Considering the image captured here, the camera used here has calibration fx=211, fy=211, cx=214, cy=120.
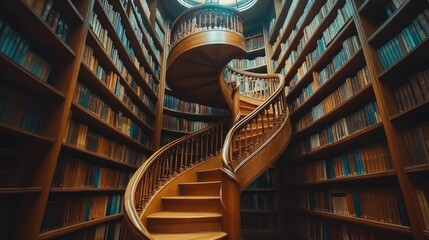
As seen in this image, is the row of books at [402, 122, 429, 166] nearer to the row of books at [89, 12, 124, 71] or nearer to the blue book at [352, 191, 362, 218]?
the blue book at [352, 191, 362, 218]

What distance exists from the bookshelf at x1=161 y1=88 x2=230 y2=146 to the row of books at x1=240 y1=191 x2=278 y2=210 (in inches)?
57.3

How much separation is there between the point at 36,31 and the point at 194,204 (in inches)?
76.1

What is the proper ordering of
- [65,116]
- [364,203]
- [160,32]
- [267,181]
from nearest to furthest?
[65,116] → [364,203] → [267,181] → [160,32]

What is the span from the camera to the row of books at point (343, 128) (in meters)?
1.63

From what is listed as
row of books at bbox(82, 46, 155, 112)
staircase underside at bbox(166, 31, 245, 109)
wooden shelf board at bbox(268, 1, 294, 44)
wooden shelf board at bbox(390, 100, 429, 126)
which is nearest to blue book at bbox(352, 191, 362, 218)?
wooden shelf board at bbox(390, 100, 429, 126)

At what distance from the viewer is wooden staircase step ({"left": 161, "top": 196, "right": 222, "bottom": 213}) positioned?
2129mm

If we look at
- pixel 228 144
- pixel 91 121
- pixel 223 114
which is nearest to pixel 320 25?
pixel 228 144

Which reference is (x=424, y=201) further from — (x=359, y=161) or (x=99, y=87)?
(x=99, y=87)

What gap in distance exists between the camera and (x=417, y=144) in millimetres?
1274

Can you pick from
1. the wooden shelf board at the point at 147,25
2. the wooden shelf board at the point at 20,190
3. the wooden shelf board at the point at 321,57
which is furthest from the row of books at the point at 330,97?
the wooden shelf board at the point at 147,25

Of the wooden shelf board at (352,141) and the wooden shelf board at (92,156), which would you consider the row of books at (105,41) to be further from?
the wooden shelf board at (352,141)

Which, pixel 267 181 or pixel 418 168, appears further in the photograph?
pixel 267 181

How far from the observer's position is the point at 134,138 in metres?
2.88

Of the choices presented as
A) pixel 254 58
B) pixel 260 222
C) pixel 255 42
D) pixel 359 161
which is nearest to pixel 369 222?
pixel 359 161
